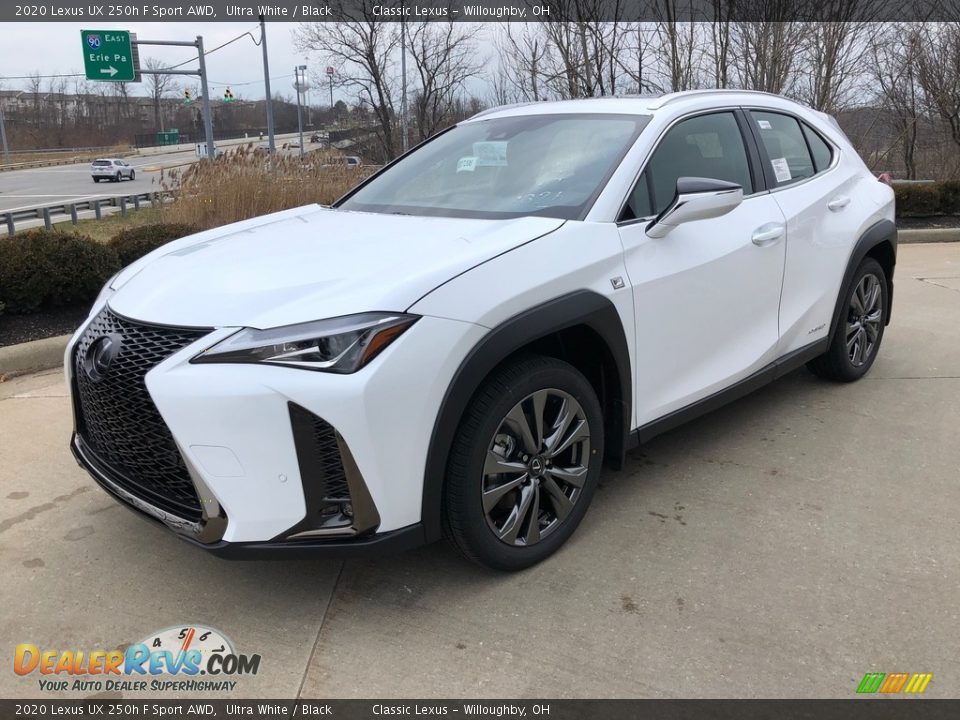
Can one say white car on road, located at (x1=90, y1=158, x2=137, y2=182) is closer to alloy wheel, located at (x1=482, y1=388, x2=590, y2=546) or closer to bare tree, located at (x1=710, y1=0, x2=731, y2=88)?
bare tree, located at (x1=710, y1=0, x2=731, y2=88)

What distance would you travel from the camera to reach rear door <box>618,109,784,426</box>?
10.2ft

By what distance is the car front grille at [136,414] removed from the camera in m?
2.44

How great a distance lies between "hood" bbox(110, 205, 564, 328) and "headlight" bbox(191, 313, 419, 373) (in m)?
0.04

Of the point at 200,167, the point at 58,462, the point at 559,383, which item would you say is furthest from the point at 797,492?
the point at 200,167

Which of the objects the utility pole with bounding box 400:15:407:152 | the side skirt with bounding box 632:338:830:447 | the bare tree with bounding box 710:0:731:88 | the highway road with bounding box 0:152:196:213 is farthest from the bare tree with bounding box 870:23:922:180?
the highway road with bounding box 0:152:196:213

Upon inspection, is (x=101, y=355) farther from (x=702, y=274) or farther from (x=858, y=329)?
(x=858, y=329)

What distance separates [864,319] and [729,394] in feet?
5.35

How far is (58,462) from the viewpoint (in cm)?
394

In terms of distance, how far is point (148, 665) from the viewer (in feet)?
8.07

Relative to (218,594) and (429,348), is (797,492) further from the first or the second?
(218,594)

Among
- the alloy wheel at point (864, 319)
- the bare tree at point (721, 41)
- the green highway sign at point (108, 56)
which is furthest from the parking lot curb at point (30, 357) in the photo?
the green highway sign at point (108, 56)

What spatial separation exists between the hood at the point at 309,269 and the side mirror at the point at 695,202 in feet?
1.51

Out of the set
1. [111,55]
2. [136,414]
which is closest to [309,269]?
[136,414]

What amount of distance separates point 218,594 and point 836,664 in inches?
81.6
